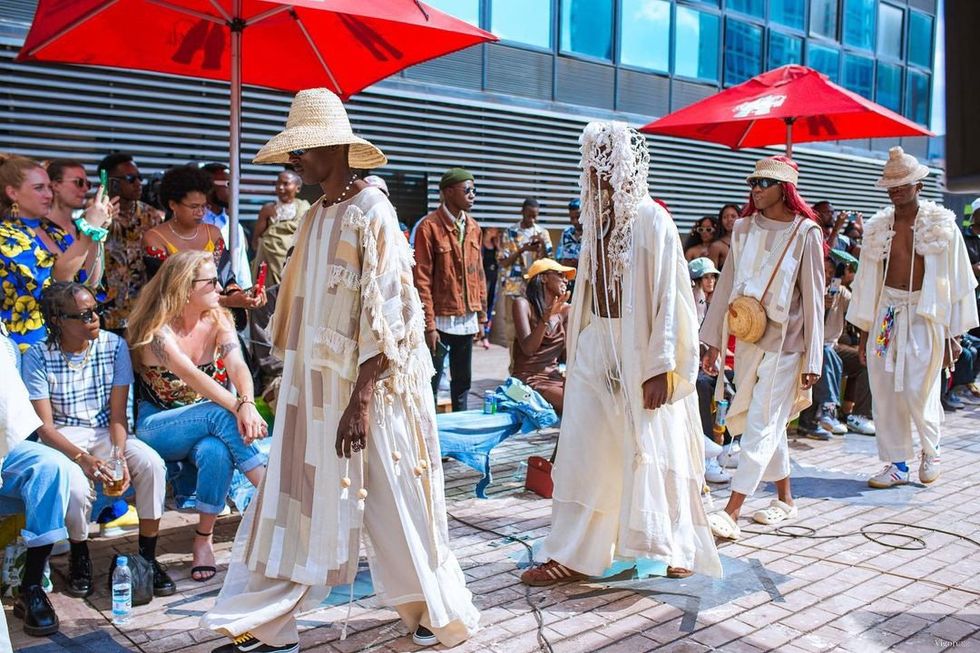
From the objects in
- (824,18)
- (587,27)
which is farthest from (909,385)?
(824,18)

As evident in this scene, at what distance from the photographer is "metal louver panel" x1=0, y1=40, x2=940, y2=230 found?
9.02m

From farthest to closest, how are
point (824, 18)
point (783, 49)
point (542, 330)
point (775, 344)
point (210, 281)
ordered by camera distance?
point (824, 18) < point (783, 49) < point (542, 330) < point (775, 344) < point (210, 281)

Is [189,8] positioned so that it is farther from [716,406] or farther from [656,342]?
[716,406]

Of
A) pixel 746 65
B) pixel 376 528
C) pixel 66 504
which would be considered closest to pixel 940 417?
pixel 376 528

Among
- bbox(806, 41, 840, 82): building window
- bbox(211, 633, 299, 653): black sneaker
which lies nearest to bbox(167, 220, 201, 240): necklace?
bbox(211, 633, 299, 653): black sneaker

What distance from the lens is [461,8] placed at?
12.1 metres

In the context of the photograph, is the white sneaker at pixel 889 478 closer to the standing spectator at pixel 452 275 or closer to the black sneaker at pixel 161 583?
the standing spectator at pixel 452 275

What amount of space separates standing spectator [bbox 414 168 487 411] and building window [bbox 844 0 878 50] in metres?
14.5

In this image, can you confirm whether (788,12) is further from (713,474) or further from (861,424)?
(713,474)

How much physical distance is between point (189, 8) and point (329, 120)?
2.48 metres

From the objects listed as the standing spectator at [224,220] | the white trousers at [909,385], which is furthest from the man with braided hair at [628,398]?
the white trousers at [909,385]

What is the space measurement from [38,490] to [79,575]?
53cm

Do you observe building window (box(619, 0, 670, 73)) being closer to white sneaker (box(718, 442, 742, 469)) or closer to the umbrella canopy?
the umbrella canopy

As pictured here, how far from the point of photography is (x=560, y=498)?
15.4 ft
